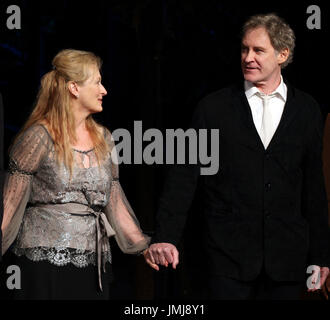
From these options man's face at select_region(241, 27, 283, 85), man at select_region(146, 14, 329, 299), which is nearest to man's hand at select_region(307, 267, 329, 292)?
man at select_region(146, 14, 329, 299)

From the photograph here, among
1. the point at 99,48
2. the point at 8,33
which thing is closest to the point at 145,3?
the point at 99,48

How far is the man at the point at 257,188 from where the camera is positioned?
5.19 m

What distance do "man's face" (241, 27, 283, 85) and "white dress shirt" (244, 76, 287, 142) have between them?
0.19ft

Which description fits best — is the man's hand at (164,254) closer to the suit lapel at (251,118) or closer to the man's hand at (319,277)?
the suit lapel at (251,118)

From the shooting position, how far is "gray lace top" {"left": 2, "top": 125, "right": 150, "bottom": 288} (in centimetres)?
542

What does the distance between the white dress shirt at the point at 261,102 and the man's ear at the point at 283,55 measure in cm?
14

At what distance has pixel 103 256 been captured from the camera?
5.58m

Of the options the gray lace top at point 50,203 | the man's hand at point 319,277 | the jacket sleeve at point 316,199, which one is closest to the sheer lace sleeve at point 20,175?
the gray lace top at point 50,203

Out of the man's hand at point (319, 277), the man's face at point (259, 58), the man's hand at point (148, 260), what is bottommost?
the man's hand at point (319, 277)

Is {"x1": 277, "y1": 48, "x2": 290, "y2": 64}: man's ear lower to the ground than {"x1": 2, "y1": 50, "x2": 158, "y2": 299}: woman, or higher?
higher

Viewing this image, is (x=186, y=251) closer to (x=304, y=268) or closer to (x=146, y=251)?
(x=146, y=251)

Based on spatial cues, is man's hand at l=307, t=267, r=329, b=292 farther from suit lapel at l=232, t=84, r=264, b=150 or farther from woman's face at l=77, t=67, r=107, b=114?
woman's face at l=77, t=67, r=107, b=114

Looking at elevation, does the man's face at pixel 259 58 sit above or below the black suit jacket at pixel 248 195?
above

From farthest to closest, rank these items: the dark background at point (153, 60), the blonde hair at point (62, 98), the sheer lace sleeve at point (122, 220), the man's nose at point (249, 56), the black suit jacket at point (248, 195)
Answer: the dark background at point (153, 60), the sheer lace sleeve at point (122, 220), the blonde hair at point (62, 98), the man's nose at point (249, 56), the black suit jacket at point (248, 195)
